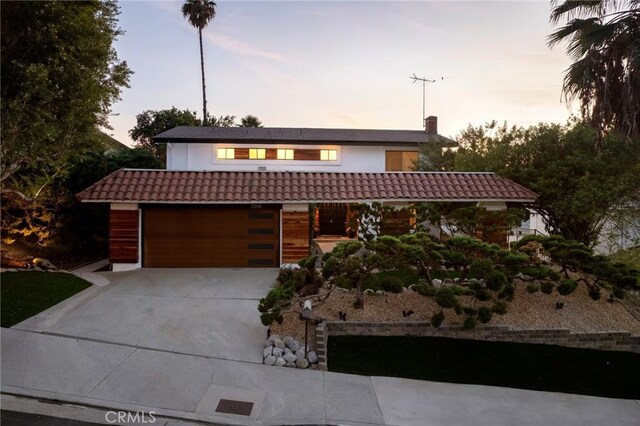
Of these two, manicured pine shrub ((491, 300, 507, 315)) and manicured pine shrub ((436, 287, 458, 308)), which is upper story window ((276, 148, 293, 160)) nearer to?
manicured pine shrub ((436, 287, 458, 308))

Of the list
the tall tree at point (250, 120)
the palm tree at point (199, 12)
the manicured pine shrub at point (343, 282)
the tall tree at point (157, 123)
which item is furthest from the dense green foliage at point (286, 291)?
the tall tree at point (250, 120)

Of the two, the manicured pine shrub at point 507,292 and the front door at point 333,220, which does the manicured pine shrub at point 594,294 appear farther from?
the front door at point 333,220

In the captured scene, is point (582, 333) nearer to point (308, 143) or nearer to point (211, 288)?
point (211, 288)

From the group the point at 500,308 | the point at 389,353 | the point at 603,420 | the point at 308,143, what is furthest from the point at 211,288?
the point at 308,143

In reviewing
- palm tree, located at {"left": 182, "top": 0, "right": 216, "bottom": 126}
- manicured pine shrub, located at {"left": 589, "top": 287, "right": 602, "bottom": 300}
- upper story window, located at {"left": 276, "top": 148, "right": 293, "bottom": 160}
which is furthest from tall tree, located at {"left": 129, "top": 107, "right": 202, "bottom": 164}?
manicured pine shrub, located at {"left": 589, "top": 287, "right": 602, "bottom": 300}

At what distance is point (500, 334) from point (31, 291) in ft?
37.1

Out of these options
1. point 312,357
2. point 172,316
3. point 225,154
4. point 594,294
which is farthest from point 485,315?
point 225,154

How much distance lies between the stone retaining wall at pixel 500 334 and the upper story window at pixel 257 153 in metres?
13.6

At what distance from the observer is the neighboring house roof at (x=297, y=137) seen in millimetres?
19542

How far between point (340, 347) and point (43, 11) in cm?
969

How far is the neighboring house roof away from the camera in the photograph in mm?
19542

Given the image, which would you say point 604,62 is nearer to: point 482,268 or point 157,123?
point 482,268

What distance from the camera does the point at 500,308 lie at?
8.02 meters

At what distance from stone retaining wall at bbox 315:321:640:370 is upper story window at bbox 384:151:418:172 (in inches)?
530
